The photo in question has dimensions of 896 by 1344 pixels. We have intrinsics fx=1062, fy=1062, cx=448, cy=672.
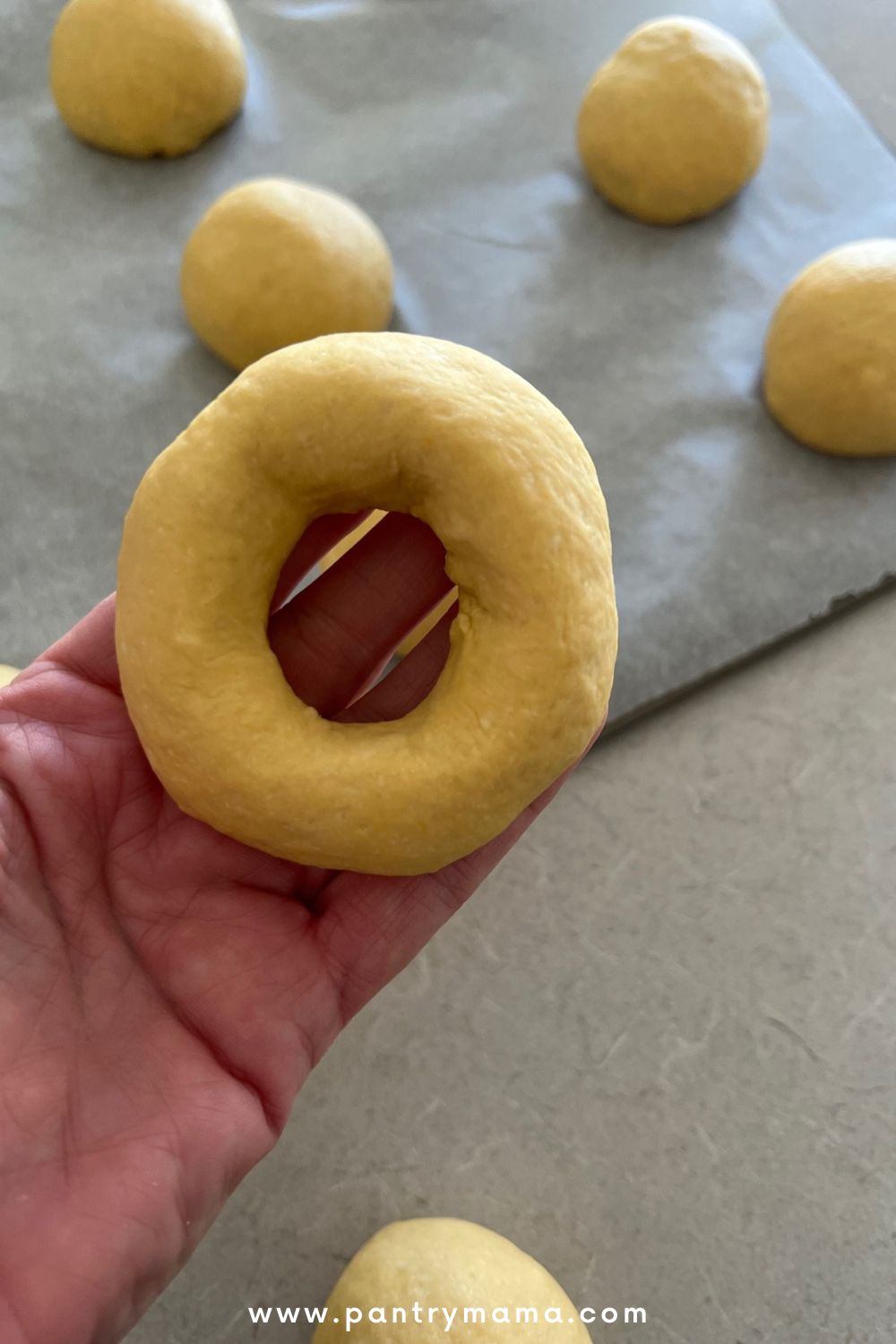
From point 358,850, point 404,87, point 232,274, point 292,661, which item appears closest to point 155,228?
point 232,274

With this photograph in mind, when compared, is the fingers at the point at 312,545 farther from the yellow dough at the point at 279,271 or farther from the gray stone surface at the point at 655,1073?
the yellow dough at the point at 279,271

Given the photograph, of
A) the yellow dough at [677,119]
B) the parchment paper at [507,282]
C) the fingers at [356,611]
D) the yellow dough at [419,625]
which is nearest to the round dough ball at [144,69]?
the parchment paper at [507,282]

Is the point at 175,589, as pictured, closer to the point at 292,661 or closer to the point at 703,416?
the point at 292,661

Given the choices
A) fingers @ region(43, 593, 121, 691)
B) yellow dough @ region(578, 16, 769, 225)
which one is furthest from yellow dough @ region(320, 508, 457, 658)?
yellow dough @ region(578, 16, 769, 225)

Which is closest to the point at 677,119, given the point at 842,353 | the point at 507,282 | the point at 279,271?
the point at 507,282

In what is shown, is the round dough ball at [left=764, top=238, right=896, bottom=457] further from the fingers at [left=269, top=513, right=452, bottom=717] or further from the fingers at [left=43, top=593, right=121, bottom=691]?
the fingers at [left=43, top=593, right=121, bottom=691]

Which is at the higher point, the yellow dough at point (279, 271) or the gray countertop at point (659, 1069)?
the yellow dough at point (279, 271)
